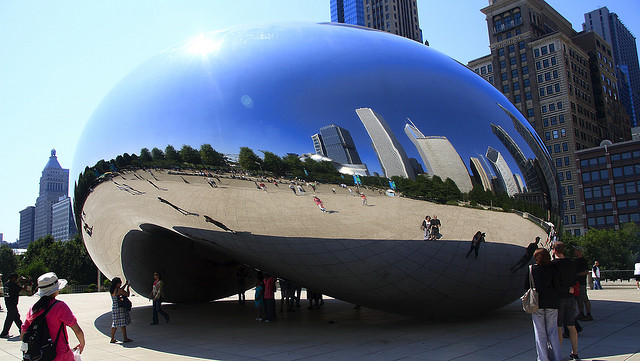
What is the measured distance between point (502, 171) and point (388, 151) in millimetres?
1875

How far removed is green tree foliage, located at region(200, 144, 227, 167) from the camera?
6.58 metres

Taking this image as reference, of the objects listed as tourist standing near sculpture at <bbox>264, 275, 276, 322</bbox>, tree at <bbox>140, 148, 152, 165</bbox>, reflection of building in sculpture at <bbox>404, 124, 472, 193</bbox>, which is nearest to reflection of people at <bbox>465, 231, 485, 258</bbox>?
reflection of building in sculpture at <bbox>404, 124, 472, 193</bbox>

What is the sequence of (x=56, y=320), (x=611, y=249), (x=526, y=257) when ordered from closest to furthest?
(x=56, y=320) → (x=526, y=257) → (x=611, y=249)

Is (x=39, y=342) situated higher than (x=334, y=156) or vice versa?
(x=334, y=156)

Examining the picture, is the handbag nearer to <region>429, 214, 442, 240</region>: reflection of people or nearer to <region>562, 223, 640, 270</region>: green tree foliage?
<region>429, 214, 442, 240</region>: reflection of people

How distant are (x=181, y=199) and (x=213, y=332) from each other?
3079 millimetres

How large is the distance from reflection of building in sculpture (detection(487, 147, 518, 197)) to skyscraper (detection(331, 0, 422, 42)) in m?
144

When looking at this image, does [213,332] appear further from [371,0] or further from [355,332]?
[371,0]

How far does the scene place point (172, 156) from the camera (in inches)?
271

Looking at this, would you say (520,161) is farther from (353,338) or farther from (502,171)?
(353,338)

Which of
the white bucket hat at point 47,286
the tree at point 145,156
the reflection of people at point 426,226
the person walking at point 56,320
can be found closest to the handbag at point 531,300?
the reflection of people at point 426,226

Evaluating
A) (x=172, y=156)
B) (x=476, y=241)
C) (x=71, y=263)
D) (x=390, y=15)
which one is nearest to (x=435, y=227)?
(x=476, y=241)

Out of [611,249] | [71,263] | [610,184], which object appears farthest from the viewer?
[610,184]

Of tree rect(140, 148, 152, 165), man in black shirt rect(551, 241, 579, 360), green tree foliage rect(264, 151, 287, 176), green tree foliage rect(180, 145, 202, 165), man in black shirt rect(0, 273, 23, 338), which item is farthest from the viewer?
man in black shirt rect(0, 273, 23, 338)
